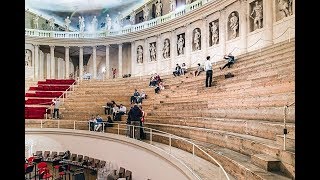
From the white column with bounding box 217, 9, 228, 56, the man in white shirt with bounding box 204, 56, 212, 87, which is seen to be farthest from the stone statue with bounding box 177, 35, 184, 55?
the man in white shirt with bounding box 204, 56, 212, 87

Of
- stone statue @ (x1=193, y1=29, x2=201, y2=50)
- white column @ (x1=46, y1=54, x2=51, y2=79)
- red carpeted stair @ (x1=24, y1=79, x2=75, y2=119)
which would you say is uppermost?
stone statue @ (x1=193, y1=29, x2=201, y2=50)

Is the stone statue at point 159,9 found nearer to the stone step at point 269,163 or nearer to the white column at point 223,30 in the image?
the white column at point 223,30

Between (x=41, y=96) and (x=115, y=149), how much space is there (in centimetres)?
1044

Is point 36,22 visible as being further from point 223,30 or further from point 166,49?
point 223,30

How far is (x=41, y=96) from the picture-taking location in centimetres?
2033

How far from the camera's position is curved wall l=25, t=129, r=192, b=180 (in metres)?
8.41

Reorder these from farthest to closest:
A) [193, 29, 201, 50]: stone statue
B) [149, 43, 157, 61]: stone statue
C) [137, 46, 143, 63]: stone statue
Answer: [137, 46, 143, 63]: stone statue → [149, 43, 157, 61]: stone statue → [193, 29, 201, 50]: stone statue

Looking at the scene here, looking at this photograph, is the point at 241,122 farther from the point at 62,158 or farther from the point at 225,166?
the point at 62,158

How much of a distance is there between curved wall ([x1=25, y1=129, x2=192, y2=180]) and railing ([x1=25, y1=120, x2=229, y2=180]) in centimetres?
23

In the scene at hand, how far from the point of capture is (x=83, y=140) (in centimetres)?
1403

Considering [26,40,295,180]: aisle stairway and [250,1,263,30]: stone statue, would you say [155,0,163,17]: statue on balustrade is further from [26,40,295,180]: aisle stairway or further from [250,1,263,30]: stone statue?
[250,1,263,30]: stone statue

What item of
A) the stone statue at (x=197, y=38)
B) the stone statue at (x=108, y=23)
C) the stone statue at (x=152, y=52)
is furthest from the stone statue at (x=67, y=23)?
the stone statue at (x=197, y=38)
